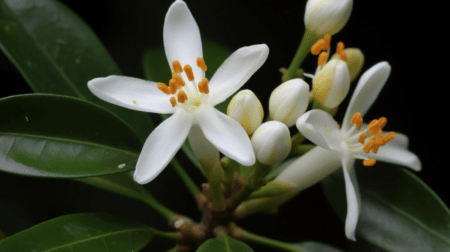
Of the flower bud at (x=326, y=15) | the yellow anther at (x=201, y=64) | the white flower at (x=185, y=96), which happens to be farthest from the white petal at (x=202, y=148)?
the flower bud at (x=326, y=15)

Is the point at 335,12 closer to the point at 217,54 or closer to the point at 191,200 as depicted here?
the point at 217,54

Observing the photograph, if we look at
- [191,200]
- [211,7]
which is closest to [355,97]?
[191,200]

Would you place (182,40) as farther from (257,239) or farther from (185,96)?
(257,239)

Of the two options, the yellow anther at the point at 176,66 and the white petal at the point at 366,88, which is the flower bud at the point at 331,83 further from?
the yellow anther at the point at 176,66

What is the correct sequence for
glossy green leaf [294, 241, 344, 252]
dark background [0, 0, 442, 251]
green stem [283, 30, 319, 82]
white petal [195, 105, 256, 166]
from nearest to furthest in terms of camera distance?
1. white petal [195, 105, 256, 166]
2. green stem [283, 30, 319, 82]
3. glossy green leaf [294, 241, 344, 252]
4. dark background [0, 0, 442, 251]

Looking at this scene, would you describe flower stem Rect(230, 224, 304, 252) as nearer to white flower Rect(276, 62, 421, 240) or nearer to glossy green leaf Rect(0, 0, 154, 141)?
white flower Rect(276, 62, 421, 240)

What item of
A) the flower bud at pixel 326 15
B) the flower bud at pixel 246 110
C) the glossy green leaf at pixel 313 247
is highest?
the flower bud at pixel 326 15

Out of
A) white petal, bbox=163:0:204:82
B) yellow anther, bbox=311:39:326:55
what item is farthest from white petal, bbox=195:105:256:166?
yellow anther, bbox=311:39:326:55
